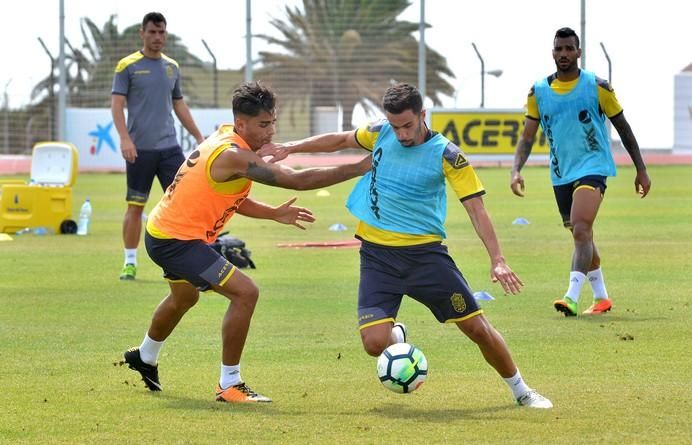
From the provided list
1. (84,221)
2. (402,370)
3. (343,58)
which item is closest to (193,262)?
(402,370)

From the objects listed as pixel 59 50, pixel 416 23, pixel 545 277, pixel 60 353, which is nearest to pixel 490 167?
pixel 416 23

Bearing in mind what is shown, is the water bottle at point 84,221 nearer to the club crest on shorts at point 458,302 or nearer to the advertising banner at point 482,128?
the club crest on shorts at point 458,302

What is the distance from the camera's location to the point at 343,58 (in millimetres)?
43875

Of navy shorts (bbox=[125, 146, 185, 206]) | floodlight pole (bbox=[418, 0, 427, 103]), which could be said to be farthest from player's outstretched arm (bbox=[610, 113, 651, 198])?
floodlight pole (bbox=[418, 0, 427, 103])

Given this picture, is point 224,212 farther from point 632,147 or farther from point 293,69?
point 293,69

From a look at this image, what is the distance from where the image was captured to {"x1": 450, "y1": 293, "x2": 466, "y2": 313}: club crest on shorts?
775cm

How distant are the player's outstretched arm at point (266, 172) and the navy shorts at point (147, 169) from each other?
6.71 meters

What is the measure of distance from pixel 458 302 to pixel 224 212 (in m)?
1.46

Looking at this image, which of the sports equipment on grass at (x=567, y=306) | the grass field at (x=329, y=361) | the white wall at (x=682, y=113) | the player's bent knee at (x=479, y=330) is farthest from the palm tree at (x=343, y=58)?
the player's bent knee at (x=479, y=330)

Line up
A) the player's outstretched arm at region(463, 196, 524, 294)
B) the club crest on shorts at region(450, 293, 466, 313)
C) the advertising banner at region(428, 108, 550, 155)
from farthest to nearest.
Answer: the advertising banner at region(428, 108, 550, 155)
the club crest on shorts at region(450, 293, 466, 313)
the player's outstretched arm at region(463, 196, 524, 294)

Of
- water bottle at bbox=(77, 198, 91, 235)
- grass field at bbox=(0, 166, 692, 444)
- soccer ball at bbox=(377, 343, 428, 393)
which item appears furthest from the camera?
water bottle at bbox=(77, 198, 91, 235)

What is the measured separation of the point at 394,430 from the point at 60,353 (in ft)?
11.2

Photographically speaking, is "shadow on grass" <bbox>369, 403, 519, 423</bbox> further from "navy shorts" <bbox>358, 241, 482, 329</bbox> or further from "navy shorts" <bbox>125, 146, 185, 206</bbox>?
"navy shorts" <bbox>125, 146, 185, 206</bbox>

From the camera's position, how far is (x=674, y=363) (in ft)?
29.6
